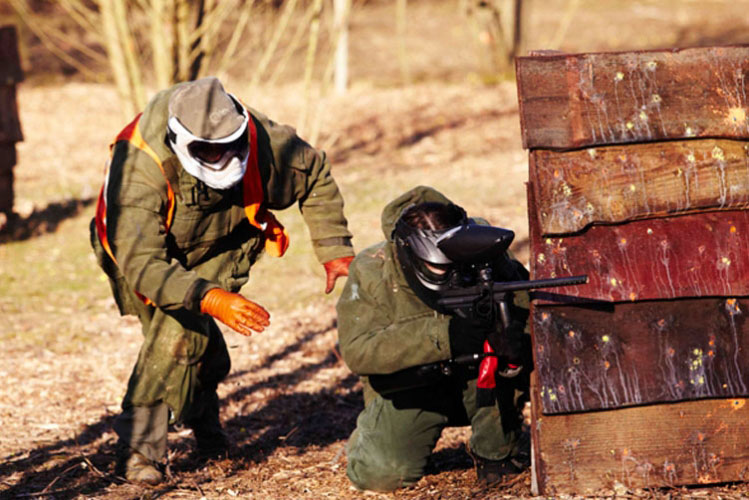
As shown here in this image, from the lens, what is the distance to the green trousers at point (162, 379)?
5.02 meters

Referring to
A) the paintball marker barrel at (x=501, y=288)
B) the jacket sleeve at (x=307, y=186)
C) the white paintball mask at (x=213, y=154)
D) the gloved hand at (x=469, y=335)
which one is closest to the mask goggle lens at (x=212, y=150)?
the white paintball mask at (x=213, y=154)

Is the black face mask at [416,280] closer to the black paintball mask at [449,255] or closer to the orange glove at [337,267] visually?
the black paintball mask at [449,255]

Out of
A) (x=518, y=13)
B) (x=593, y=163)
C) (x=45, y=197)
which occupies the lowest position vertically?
(x=593, y=163)

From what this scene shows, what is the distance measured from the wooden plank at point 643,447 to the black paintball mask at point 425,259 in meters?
0.66

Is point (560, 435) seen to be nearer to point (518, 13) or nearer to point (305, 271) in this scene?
point (305, 271)

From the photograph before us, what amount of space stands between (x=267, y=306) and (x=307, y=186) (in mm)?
3360

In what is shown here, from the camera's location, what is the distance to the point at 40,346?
7.62m

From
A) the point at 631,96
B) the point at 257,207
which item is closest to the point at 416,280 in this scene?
the point at 257,207

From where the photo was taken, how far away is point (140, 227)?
4641 millimetres

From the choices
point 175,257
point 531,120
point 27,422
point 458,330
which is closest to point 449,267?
point 458,330

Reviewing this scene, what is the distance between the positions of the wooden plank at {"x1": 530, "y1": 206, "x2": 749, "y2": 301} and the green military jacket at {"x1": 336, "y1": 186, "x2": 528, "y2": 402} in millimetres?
551

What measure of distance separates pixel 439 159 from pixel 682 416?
10281 mm

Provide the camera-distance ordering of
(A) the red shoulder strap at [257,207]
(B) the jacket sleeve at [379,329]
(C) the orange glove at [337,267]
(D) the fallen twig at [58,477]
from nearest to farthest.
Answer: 1. (B) the jacket sleeve at [379,329]
2. (D) the fallen twig at [58,477]
3. (A) the red shoulder strap at [257,207]
4. (C) the orange glove at [337,267]

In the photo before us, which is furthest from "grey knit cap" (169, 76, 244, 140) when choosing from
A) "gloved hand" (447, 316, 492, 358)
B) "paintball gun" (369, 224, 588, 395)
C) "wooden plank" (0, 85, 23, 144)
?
"wooden plank" (0, 85, 23, 144)
